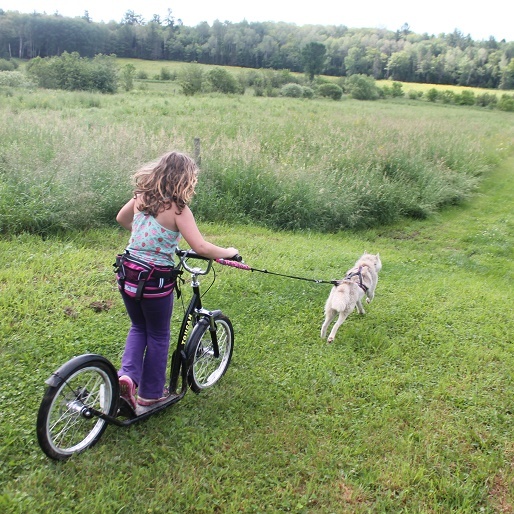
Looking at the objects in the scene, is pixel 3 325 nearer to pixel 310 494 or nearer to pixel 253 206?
pixel 310 494

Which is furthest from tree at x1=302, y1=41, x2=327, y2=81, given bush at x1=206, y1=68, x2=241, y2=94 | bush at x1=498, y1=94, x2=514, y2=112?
bush at x1=206, y1=68, x2=241, y2=94

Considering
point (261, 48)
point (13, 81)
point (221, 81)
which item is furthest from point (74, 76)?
point (261, 48)

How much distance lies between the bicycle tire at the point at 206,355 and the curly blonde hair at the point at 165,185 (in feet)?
3.81

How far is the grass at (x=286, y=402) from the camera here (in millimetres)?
2955

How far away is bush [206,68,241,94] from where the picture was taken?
39094mm

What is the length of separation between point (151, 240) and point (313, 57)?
70630mm

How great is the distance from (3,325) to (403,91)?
57.2 meters

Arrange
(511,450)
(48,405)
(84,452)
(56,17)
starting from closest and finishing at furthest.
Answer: (48,405) < (84,452) < (511,450) < (56,17)

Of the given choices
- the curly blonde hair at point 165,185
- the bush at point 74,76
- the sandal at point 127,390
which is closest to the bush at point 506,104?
the bush at point 74,76

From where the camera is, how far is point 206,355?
3928 mm

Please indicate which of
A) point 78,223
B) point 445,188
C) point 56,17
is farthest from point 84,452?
point 56,17

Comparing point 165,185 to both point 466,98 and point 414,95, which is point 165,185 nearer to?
point 466,98

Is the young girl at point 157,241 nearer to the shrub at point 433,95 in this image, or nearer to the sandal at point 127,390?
the sandal at point 127,390

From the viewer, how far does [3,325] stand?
176 inches
